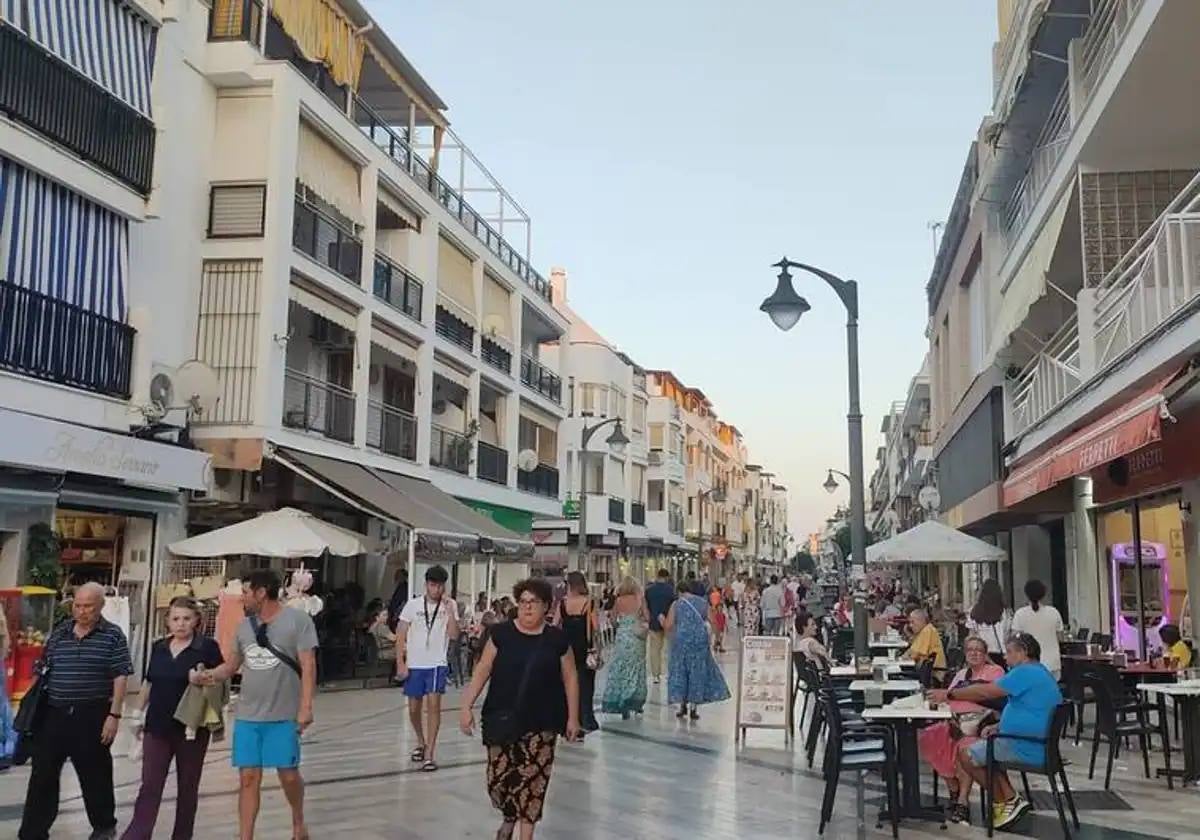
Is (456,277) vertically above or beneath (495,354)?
above

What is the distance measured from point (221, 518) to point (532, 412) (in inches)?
632

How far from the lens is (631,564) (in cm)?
5650

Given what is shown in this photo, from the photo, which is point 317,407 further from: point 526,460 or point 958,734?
point 958,734

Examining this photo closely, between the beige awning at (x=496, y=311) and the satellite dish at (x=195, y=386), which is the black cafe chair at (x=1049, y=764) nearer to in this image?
the satellite dish at (x=195, y=386)

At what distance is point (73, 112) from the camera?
1434 cm

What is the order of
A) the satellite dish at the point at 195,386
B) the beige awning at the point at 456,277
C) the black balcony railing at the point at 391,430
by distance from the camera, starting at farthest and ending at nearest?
the beige awning at the point at 456,277
the black balcony railing at the point at 391,430
the satellite dish at the point at 195,386

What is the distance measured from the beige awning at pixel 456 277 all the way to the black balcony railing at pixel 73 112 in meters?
10.9

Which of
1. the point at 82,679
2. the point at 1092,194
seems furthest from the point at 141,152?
the point at 1092,194

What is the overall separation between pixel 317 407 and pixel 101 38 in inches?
293

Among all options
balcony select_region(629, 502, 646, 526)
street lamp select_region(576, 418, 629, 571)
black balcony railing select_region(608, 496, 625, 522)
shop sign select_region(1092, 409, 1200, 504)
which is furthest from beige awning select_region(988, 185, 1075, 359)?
balcony select_region(629, 502, 646, 526)

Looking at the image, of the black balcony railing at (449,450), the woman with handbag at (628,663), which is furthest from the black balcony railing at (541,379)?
the woman with handbag at (628,663)

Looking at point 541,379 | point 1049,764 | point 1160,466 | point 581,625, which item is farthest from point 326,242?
point 1049,764

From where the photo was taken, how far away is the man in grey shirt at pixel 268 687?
22.0 feet

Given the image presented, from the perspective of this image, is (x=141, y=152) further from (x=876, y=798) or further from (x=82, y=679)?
(x=876, y=798)
